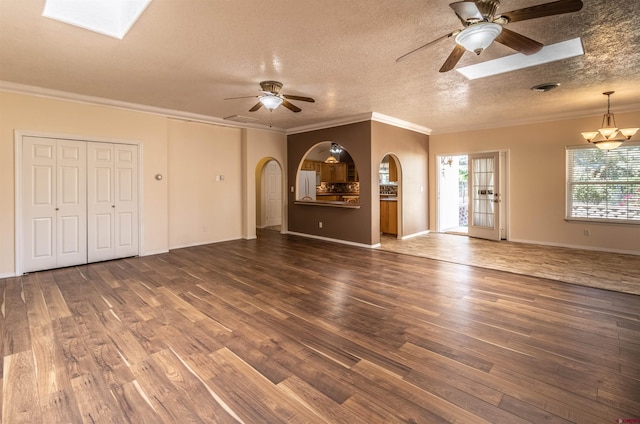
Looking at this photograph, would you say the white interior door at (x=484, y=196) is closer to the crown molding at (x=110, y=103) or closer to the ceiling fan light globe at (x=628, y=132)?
the ceiling fan light globe at (x=628, y=132)

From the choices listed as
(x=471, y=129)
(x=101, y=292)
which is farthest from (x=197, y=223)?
(x=471, y=129)

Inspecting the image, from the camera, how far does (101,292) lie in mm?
3805

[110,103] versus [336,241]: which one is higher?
[110,103]

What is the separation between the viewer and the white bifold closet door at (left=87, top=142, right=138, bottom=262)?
5.21 m

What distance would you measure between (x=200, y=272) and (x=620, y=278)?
5.84 m

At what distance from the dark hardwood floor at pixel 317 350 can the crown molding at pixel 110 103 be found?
8.83 feet

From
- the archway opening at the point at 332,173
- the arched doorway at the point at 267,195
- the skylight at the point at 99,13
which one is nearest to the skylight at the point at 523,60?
the skylight at the point at 99,13

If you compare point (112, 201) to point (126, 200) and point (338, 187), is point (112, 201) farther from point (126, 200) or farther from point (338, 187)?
point (338, 187)

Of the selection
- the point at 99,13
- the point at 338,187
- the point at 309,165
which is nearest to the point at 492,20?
the point at 99,13

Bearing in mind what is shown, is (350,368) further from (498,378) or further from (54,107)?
(54,107)

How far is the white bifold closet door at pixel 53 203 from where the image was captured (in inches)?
182

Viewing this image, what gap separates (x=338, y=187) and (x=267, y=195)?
3331 millimetres

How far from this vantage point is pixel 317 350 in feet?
8.09

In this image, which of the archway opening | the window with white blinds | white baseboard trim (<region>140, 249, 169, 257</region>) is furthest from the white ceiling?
the archway opening
